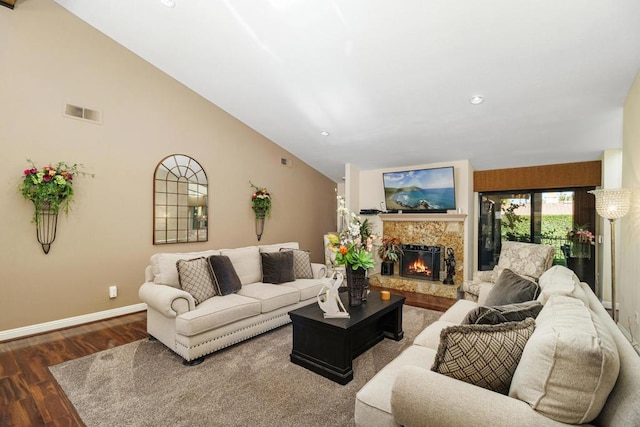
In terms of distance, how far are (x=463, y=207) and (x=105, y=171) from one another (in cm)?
552

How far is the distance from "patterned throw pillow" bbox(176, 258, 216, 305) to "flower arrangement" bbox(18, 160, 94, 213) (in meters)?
1.61

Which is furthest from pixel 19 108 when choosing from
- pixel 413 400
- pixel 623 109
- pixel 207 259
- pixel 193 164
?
pixel 623 109

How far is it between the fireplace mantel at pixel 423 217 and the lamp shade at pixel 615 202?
2.41 m

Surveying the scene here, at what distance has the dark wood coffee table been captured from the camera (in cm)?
249

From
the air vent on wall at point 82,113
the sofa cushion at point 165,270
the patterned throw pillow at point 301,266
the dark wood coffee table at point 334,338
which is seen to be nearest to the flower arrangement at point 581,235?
the dark wood coffee table at point 334,338

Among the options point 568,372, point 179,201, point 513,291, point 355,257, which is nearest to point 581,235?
point 513,291

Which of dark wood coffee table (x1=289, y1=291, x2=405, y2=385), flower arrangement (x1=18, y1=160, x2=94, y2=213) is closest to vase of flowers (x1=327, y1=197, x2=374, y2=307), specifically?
dark wood coffee table (x1=289, y1=291, x2=405, y2=385)

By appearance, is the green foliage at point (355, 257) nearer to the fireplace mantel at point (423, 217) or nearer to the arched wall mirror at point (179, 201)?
the arched wall mirror at point (179, 201)

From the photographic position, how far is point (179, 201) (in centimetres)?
473

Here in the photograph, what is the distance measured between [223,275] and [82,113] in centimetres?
266

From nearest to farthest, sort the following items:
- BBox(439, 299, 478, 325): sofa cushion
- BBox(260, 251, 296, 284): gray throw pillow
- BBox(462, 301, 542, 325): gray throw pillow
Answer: BBox(462, 301, 542, 325): gray throw pillow → BBox(439, 299, 478, 325): sofa cushion → BBox(260, 251, 296, 284): gray throw pillow

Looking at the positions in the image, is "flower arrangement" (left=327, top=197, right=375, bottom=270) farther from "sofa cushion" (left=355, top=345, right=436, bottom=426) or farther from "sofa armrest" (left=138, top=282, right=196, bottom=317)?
"sofa armrest" (left=138, top=282, right=196, bottom=317)

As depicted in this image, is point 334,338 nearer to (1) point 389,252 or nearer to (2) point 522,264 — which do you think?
(2) point 522,264

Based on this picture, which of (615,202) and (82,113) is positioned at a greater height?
(82,113)
